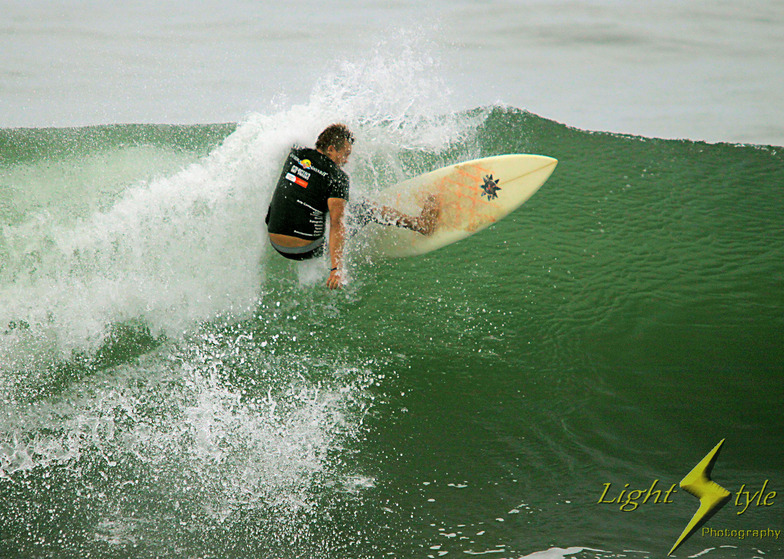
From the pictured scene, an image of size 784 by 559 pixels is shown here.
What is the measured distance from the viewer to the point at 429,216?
3701mm

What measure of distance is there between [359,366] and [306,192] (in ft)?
3.26

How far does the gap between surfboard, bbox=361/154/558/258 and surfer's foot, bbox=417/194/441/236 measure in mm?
21

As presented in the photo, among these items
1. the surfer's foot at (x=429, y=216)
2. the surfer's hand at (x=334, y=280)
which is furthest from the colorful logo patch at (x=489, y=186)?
the surfer's hand at (x=334, y=280)

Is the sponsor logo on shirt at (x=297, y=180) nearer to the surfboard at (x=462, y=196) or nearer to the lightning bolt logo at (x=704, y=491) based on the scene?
the surfboard at (x=462, y=196)

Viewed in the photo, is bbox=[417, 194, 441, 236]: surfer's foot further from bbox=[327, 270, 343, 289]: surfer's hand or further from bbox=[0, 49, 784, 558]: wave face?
bbox=[327, 270, 343, 289]: surfer's hand

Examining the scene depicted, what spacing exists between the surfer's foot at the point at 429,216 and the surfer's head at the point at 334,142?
2.58ft

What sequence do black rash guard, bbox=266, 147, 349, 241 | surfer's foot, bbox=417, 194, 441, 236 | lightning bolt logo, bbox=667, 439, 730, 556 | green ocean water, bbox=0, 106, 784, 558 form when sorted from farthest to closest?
surfer's foot, bbox=417, 194, 441, 236 → black rash guard, bbox=266, 147, 349, 241 → lightning bolt logo, bbox=667, 439, 730, 556 → green ocean water, bbox=0, 106, 784, 558

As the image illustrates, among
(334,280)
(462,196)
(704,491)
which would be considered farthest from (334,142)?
(704,491)

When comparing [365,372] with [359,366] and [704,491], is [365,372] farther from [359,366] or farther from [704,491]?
[704,491]

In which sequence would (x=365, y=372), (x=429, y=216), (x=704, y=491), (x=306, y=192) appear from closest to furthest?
(x=704, y=491) → (x=306, y=192) → (x=365, y=372) → (x=429, y=216)

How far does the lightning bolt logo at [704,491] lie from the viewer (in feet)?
8.02

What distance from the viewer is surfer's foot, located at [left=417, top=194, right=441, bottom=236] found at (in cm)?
367

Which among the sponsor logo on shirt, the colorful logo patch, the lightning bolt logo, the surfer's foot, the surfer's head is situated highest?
the surfer's head

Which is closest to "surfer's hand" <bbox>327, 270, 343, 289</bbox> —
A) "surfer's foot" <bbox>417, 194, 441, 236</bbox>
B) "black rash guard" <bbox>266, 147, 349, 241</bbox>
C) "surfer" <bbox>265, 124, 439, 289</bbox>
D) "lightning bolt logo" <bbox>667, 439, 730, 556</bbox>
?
"surfer" <bbox>265, 124, 439, 289</bbox>
